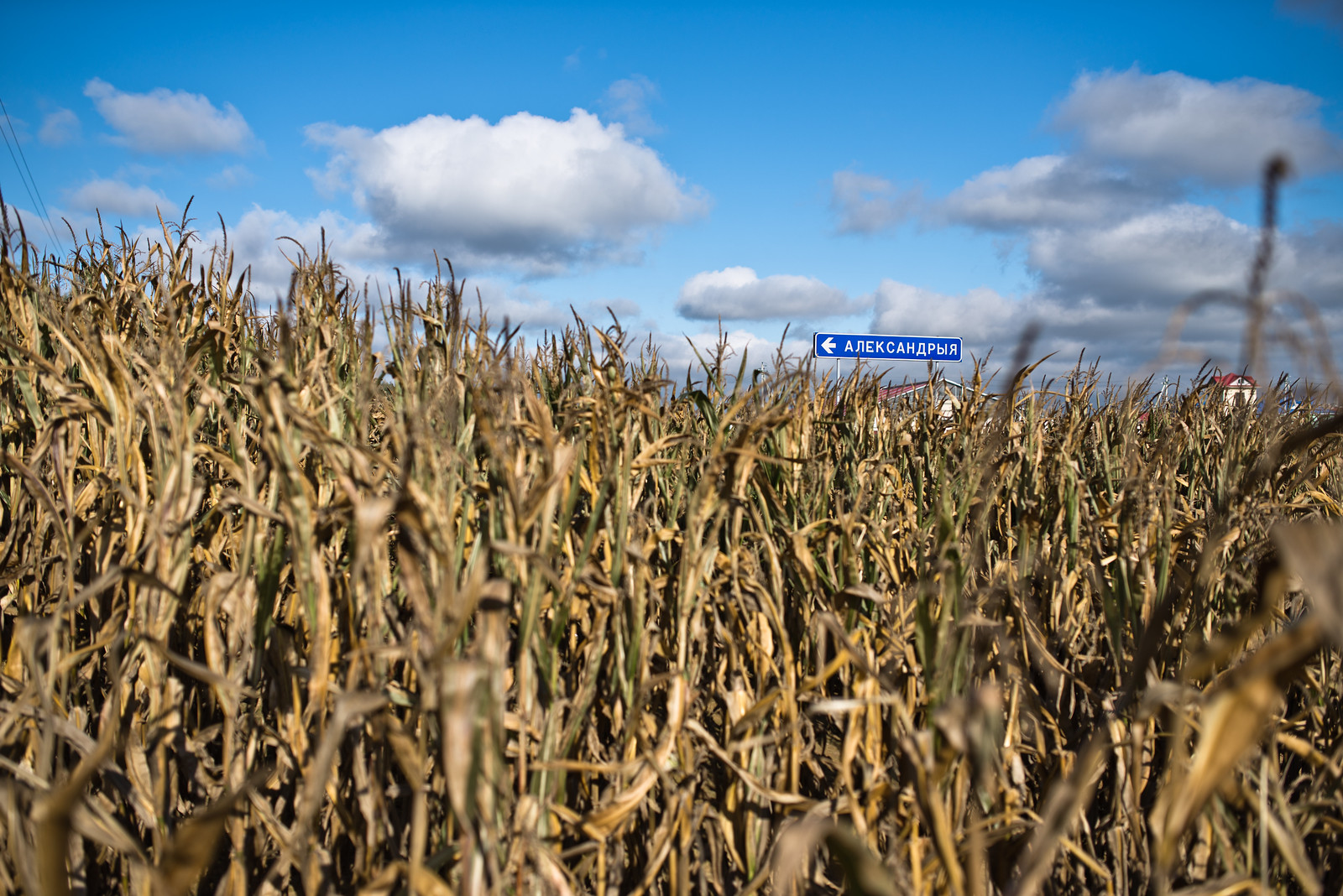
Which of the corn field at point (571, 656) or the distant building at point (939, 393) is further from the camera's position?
the distant building at point (939, 393)

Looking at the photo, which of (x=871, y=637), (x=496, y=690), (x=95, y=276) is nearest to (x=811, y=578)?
(x=871, y=637)

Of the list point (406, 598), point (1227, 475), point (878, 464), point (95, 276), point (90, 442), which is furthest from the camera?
point (95, 276)

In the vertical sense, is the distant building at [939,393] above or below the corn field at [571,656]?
above

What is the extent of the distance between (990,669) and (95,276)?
111 inches

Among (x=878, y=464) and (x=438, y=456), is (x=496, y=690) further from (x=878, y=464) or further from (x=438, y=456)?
(x=878, y=464)

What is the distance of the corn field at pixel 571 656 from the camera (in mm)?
1006

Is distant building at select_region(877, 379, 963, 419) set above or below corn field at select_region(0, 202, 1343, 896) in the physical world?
above

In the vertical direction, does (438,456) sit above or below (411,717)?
above

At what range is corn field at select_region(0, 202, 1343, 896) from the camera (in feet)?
3.30

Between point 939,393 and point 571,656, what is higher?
point 939,393

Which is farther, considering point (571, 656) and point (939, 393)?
point (939, 393)

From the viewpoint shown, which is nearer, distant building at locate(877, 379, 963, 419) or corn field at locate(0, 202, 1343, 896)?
corn field at locate(0, 202, 1343, 896)

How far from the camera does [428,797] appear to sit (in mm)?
1272

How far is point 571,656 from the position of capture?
1.46m
